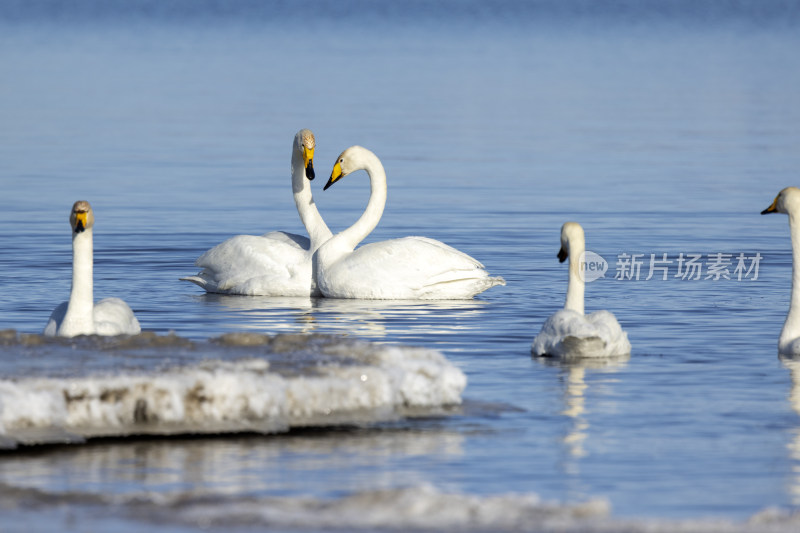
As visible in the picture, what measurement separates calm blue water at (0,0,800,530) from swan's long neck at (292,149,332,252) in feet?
3.96

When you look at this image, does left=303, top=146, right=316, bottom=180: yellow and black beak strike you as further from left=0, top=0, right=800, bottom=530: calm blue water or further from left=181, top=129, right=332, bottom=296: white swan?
left=0, top=0, right=800, bottom=530: calm blue water

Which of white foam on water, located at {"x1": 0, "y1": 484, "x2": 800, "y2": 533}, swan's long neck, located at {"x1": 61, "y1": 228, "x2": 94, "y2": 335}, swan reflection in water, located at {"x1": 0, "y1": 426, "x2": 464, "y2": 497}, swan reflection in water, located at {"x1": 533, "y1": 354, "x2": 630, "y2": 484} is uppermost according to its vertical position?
swan's long neck, located at {"x1": 61, "y1": 228, "x2": 94, "y2": 335}

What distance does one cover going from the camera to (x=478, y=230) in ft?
62.7

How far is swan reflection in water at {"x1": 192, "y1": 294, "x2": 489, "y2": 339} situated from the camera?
1300cm

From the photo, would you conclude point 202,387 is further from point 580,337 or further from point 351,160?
point 351,160

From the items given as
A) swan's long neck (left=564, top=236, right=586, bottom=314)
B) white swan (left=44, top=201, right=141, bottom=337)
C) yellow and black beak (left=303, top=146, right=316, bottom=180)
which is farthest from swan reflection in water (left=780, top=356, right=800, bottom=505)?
yellow and black beak (left=303, top=146, right=316, bottom=180)

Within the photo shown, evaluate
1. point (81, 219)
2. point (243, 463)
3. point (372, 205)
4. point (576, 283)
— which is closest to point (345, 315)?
point (372, 205)

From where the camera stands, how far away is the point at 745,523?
23.3ft

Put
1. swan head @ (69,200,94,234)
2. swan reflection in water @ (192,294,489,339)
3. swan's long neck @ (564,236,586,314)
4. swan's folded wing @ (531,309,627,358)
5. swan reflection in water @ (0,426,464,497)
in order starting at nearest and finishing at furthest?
swan reflection in water @ (0,426,464,497) → swan head @ (69,200,94,234) → swan's folded wing @ (531,309,627,358) → swan's long neck @ (564,236,586,314) → swan reflection in water @ (192,294,489,339)

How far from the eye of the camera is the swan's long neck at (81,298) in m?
10.8

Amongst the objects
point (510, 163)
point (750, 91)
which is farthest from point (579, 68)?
point (510, 163)

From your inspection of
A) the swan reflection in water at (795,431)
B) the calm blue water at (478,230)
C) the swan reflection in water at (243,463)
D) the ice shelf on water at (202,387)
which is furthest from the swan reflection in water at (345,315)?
the swan reflection in water at (243,463)

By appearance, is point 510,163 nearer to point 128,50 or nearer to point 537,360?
point 537,360

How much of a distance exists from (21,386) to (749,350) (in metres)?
5.77
